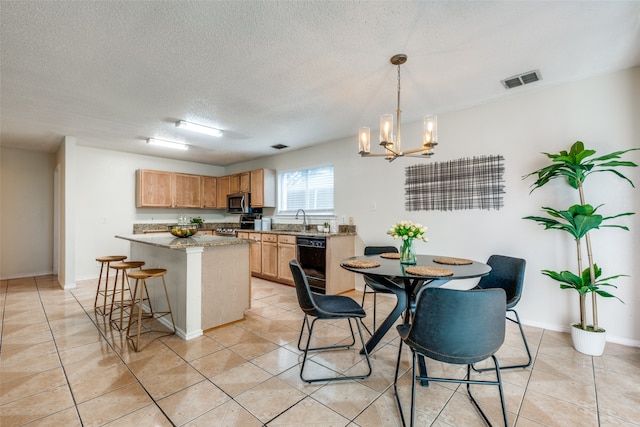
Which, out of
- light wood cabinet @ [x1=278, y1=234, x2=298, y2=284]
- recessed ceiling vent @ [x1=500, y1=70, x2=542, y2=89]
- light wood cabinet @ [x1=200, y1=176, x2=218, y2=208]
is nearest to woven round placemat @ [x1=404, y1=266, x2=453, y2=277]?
recessed ceiling vent @ [x1=500, y1=70, x2=542, y2=89]

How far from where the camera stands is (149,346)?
2535mm

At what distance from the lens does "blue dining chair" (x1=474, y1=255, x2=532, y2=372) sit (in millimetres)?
2233

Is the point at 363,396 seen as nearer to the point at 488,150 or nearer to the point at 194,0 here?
the point at 194,0

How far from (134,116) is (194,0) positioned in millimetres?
2508

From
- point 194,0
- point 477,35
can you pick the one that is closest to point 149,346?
point 194,0

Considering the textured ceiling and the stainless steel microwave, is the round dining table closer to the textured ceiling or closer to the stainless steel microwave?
the textured ceiling

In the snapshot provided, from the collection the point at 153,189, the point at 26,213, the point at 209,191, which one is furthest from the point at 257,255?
the point at 26,213

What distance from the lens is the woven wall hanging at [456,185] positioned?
3215mm

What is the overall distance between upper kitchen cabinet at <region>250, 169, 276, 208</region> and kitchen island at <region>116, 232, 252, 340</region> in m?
2.68

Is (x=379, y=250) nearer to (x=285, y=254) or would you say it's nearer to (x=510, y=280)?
(x=510, y=280)

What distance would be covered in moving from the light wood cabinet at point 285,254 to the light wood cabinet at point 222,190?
8.34 feet

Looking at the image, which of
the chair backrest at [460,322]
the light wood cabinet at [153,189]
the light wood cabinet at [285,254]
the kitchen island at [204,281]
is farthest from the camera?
the light wood cabinet at [153,189]

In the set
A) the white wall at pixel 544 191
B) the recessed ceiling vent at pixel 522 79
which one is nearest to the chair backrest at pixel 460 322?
the white wall at pixel 544 191

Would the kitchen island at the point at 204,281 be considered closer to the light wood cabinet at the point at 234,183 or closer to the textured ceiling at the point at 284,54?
the textured ceiling at the point at 284,54
